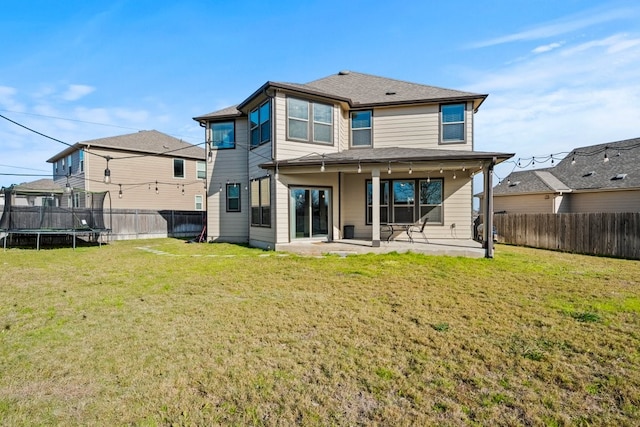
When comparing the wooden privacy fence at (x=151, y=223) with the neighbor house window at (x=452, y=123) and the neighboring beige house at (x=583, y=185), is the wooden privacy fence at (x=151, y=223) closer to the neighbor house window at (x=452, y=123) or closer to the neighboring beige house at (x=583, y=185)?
the neighbor house window at (x=452, y=123)

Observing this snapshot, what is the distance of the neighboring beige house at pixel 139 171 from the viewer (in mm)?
19750

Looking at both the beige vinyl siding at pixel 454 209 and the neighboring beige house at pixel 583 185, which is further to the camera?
the neighboring beige house at pixel 583 185

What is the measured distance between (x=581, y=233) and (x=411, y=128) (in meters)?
6.86

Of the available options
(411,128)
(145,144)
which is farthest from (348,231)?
(145,144)

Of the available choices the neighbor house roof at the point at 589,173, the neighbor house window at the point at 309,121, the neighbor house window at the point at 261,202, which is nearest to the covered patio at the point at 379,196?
the neighbor house window at the point at 309,121

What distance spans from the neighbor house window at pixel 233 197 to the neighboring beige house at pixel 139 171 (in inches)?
313

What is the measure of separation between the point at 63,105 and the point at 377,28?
18.1 m

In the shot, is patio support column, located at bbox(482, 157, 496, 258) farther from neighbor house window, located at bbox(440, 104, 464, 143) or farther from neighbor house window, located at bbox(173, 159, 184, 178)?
neighbor house window, located at bbox(173, 159, 184, 178)

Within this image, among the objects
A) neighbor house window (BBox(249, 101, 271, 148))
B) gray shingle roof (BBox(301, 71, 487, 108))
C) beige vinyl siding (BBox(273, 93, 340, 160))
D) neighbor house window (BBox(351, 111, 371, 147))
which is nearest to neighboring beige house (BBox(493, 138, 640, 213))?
gray shingle roof (BBox(301, 71, 487, 108))

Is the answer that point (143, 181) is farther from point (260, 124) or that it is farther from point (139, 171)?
point (260, 124)

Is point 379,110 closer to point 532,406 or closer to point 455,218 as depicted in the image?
point 455,218

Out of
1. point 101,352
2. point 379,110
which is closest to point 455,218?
point 379,110

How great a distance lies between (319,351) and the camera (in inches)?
129

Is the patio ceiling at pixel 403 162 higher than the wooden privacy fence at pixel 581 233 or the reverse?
higher
